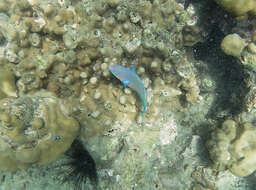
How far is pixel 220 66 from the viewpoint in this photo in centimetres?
402

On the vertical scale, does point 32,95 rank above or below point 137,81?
below

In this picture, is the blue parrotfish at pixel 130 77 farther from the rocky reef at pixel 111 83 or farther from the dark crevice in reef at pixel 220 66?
the dark crevice in reef at pixel 220 66

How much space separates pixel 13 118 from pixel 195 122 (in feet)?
10.5

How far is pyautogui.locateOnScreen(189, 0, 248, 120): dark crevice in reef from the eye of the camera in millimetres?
3465

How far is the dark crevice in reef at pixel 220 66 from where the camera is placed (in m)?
3.46

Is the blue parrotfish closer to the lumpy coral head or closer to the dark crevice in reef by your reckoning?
the lumpy coral head

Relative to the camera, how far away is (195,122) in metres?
3.92

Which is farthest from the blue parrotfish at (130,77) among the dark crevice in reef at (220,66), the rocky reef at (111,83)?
the dark crevice in reef at (220,66)

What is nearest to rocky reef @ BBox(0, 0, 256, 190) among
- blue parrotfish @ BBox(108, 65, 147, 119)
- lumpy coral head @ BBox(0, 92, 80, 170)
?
lumpy coral head @ BBox(0, 92, 80, 170)

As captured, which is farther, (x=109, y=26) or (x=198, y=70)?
(x=198, y=70)

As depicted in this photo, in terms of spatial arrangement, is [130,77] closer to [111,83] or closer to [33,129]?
[111,83]

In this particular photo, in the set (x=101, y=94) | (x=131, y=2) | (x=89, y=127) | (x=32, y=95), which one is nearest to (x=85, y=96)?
(x=101, y=94)

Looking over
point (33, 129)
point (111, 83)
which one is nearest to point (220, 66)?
point (111, 83)

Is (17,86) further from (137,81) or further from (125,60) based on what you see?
(137,81)
